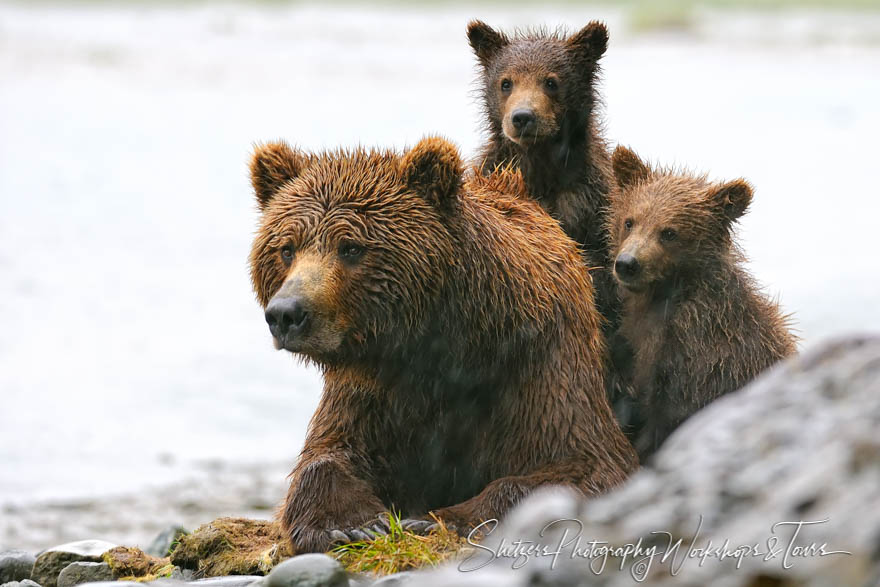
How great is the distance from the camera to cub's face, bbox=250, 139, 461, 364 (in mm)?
5645

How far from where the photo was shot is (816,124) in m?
34.3

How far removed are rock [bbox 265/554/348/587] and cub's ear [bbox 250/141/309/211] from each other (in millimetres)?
Result: 1900

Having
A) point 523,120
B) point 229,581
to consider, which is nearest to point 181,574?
point 229,581

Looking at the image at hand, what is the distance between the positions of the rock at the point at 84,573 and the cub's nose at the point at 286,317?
227cm

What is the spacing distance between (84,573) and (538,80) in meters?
4.23

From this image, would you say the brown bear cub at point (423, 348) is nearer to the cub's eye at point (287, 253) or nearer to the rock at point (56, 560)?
the cub's eye at point (287, 253)

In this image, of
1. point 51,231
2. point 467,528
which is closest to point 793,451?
point 467,528

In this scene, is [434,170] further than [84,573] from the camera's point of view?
No

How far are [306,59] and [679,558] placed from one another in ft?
121

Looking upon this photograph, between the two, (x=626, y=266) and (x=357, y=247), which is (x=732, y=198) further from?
(x=357, y=247)

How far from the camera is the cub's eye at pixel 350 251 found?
582 centimetres

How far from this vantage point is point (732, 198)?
7.44m

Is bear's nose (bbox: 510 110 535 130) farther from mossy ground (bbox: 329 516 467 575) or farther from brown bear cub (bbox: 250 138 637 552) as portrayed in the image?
mossy ground (bbox: 329 516 467 575)

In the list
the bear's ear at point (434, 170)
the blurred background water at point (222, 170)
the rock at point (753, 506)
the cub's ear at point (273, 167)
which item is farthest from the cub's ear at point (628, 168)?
the rock at point (753, 506)
